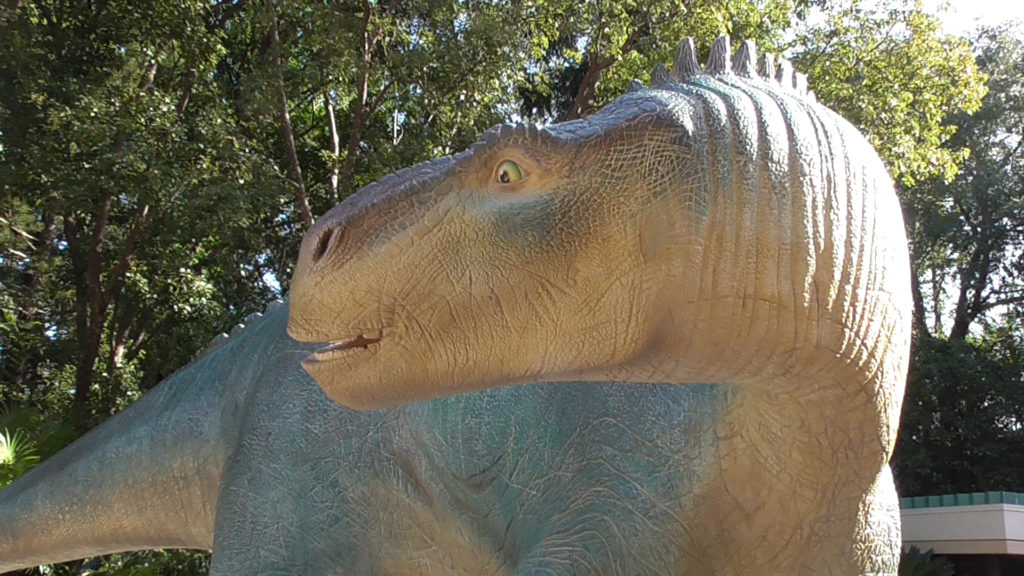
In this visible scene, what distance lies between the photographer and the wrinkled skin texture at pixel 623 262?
1305 millimetres

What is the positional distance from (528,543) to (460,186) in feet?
2.96

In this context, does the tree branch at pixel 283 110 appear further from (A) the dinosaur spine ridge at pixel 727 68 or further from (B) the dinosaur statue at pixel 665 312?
(A) the dinosaur spine ridge at pixel 727 68

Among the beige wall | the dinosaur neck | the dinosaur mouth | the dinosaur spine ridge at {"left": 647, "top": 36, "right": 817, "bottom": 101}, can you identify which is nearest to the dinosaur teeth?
the dinosaur mouth

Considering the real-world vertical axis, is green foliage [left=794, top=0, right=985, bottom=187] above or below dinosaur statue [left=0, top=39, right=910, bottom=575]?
above

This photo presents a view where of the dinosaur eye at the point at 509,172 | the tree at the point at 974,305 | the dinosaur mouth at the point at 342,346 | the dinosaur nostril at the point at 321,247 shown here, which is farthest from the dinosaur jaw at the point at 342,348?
the tree at the point at 974,305

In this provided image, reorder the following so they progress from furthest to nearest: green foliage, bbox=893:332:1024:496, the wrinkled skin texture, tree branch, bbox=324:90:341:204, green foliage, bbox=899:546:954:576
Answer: green foliage, bbox=893:332:1024:496
tree branch, bbox=324:90:341:204
green foliage, bbox=899:546:954:576
the wrinkled skin texture

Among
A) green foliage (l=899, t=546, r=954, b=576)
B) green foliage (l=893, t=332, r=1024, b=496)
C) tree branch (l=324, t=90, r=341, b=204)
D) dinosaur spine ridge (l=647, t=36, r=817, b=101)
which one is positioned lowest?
green foliage (l=899, t=546, r=954, b=576)

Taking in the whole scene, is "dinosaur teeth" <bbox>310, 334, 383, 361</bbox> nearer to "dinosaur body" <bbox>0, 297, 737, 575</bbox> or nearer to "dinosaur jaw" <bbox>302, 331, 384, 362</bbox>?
"dinosaur jaw" <bbox>302, 331, 384, 362</bbox>

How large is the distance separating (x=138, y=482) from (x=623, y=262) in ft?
7.59

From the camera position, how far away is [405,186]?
136 centimetres

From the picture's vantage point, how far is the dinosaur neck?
2992 millimetres

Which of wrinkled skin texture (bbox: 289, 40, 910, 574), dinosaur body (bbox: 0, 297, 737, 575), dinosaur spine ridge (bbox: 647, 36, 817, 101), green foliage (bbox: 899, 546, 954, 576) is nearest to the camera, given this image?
wrinkled skin texture (bbox: 289, 40, 910, 574)

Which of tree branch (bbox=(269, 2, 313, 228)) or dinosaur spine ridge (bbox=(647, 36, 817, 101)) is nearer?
dinosaur spine ridge (bbox=(647, 36, 817, 101))

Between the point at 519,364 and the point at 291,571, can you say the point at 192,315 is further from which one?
the point at 519,364
